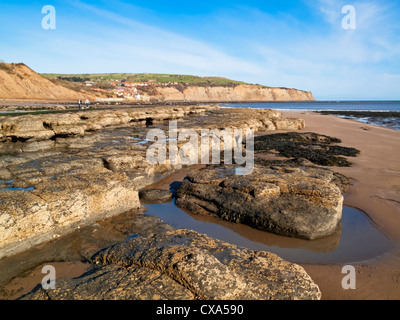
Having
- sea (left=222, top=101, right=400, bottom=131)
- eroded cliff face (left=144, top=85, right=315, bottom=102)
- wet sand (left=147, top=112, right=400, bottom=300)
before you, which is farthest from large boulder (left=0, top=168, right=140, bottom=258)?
eroded cliff face (left=144, top=85, right=315, bottom=102)

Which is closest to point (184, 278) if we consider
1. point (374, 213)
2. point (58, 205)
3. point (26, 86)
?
point (58, 205)

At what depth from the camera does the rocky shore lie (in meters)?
2.98

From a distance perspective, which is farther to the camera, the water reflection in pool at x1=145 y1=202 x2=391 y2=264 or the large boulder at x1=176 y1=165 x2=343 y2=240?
the large boulder at x1=176 y1=165 x2=343 y2=240

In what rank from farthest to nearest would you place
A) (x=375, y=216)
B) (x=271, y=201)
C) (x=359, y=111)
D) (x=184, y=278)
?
(x=359, y=111), (x=375, y=216), (x=271, y=201), (x=184, y=278)

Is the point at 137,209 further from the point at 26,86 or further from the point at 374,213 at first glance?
the point at 26,86

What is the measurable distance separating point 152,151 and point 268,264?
6.68 m

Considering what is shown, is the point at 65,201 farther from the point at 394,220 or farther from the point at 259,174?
the point at 394,220

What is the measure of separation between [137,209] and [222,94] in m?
119

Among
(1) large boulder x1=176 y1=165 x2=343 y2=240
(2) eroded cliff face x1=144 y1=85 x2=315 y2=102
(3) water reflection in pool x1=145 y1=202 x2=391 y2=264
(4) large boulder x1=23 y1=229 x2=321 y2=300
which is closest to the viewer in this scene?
(4) large boulder x1=23 y1=229 x2=321 y2=300

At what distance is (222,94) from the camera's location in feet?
392

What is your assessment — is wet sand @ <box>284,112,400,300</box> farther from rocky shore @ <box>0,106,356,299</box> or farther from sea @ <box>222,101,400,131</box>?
sea @ <box>222,101,400,131</box>

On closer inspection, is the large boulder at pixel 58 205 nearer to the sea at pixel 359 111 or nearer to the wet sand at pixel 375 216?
the wet sand at pixel 375 216

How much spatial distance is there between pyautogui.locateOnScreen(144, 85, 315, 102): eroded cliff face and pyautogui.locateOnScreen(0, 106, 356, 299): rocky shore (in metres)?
94.0

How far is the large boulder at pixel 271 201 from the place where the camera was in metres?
5.17
